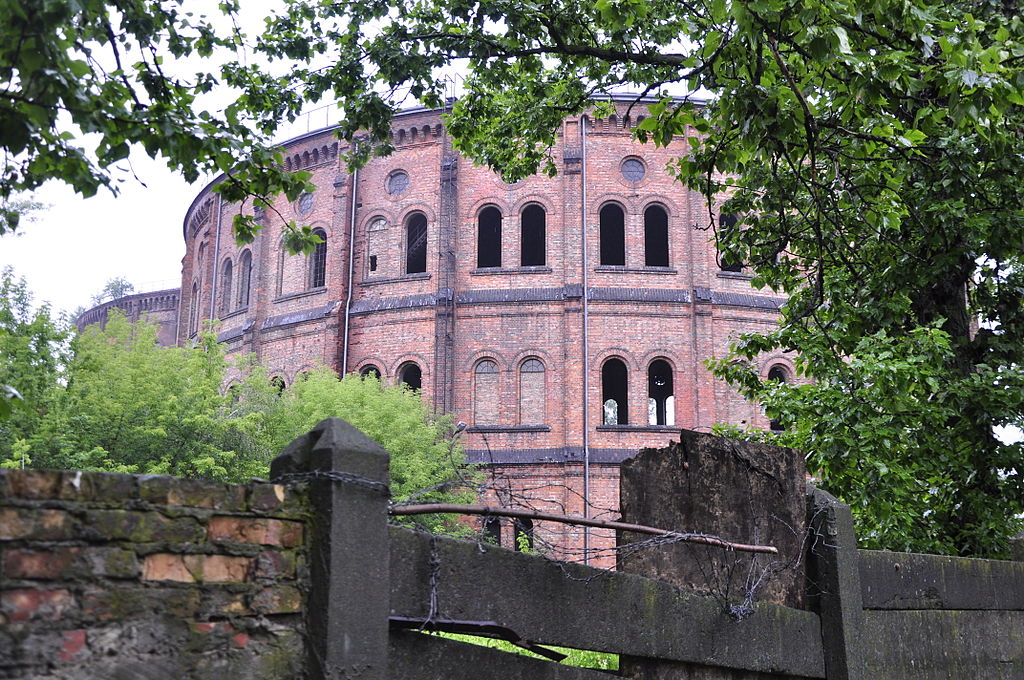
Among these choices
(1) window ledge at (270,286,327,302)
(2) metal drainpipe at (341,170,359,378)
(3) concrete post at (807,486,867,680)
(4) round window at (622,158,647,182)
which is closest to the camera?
(3) concrete post at (807,486,867,680)

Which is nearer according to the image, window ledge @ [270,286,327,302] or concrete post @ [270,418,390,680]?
concrete post @ [270,418,390,680]

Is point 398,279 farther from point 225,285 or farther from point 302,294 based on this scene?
point 225,285

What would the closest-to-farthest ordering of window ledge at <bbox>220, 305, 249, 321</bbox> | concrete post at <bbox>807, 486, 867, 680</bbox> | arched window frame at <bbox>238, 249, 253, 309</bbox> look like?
concrete post at <bbox>807, 486, 867, 680</bbox>, window ledge at <bbox>220, 305, 249, 321</bbox>, arched window frame at <bbox>238, 249, 253, 309</bbox>

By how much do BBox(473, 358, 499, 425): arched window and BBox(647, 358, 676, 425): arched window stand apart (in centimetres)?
422

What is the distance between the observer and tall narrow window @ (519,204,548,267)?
88.3ft

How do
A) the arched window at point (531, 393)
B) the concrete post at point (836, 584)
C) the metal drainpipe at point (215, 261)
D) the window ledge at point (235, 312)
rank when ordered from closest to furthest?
the concrete post at point (836, 584) → the arched window at point (531, 393) → the window ledge at point (235, 312) → the metal drainpipe at point (215, 261)

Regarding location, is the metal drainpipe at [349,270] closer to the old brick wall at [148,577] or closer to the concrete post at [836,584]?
the concrete post at [836,584]

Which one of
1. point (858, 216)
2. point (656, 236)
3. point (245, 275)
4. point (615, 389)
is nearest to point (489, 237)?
point (656, 236)

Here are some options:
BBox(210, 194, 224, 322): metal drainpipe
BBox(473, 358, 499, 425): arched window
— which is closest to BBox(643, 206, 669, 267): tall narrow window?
BBox(473, 358, 499, 425): arched window

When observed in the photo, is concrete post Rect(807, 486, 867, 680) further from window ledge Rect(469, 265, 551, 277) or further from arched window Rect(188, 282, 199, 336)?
arched window Rect(188, 282, 199, 336)

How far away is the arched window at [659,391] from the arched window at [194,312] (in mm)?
16733

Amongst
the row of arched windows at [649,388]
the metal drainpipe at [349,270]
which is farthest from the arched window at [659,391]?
the metal drainpipe at [349,270]

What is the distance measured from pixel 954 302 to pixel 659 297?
1541 centimetres

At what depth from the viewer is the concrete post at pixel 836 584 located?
423 cm
